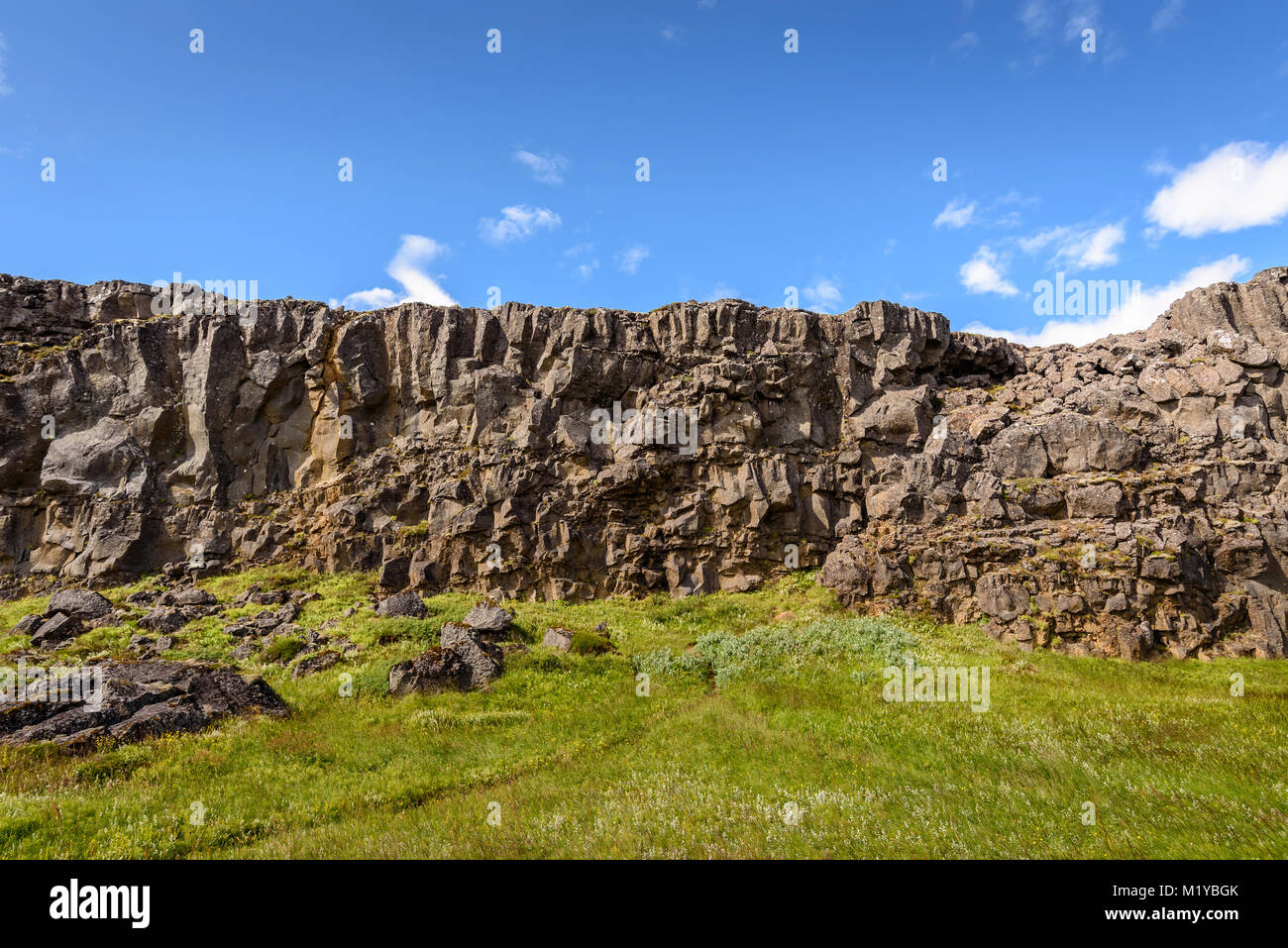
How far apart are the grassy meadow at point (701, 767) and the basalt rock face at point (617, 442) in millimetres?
9377

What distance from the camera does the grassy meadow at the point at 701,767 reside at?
1081 cm

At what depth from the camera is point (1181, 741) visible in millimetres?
15484

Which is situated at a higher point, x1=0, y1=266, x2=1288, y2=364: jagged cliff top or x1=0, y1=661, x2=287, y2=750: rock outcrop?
x1=0, y1=266, x2=1288, y2=364: jagged cliff top

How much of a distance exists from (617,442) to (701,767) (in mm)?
26246

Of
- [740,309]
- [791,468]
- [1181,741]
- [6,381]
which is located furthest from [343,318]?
[1181,741]

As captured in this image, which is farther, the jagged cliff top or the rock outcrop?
the jagged cliff top

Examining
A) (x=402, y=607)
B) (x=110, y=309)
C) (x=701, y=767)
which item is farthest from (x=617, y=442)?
(x=110, y=309)

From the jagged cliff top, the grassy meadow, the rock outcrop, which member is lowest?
the grassy meadow

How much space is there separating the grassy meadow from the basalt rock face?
938 centimetres

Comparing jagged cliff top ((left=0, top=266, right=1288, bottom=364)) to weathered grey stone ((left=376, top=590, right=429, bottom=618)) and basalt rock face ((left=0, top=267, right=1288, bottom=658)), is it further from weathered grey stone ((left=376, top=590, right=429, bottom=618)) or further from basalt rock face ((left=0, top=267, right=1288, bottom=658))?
weathered grey stone ((left=376, top=590, right=429, bottom=618))

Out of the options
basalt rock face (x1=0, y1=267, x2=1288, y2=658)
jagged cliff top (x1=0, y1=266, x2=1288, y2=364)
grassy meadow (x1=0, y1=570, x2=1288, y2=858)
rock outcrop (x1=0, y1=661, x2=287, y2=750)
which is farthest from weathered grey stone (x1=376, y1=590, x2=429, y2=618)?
jagged cliff top (x1=0, y1=266, x2=1288, y2=364)

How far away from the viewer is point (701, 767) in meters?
15.0

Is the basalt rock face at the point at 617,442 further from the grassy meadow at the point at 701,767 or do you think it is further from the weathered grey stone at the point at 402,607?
the grassy meadow at the point at 701,767

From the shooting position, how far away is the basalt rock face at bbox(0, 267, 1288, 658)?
107 feet
